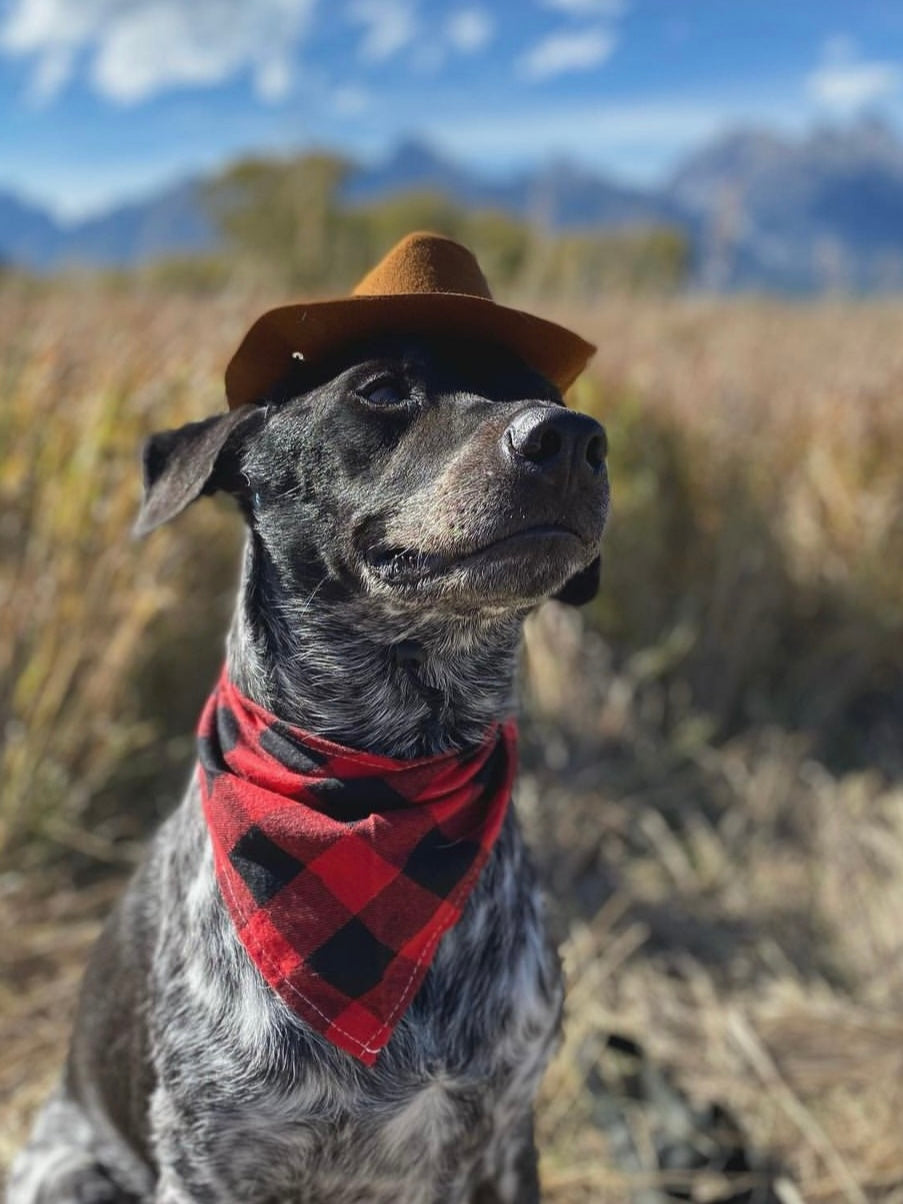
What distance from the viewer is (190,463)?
6.37ft

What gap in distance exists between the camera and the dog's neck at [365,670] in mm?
1965

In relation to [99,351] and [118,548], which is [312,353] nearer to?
[118,548]

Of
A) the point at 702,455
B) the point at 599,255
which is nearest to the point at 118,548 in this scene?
the point at 702,455

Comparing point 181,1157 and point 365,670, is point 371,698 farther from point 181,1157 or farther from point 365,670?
point 181,1157

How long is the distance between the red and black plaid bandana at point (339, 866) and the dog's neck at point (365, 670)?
7 cm

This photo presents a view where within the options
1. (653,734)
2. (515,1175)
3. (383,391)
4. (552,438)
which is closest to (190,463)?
(383,391)

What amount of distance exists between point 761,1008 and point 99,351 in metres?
3.36

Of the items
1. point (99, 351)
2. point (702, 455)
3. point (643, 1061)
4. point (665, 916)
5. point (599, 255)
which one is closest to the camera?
point (643, 1061)

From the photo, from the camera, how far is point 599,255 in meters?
14.2

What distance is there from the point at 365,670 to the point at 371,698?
0.17 ft

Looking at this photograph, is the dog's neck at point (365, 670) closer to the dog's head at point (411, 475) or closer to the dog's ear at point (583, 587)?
the dog's head at point (411, 475)

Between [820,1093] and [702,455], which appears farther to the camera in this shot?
[702,455]

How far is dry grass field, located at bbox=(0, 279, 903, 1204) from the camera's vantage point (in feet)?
10.4

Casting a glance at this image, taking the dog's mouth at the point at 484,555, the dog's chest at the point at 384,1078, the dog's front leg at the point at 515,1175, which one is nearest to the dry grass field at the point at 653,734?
the dog's front leg at the point at 515,1175
